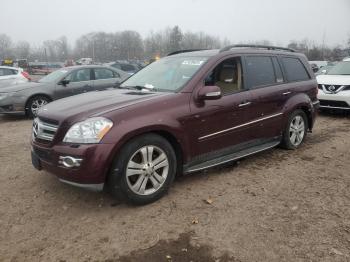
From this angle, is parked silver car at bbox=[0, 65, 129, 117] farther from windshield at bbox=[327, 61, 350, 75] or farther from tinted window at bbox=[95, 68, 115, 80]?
windshield at bbox=[327, 61, 350, 75]

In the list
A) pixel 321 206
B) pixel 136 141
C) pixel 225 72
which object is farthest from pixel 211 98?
pixel 321 206

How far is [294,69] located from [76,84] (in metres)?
6.36

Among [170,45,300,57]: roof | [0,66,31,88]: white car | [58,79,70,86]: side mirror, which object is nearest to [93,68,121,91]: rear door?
[58,79,70,86]: side mirror

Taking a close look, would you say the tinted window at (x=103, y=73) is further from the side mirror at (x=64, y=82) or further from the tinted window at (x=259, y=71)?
the tinted window at (x=259, y=71)

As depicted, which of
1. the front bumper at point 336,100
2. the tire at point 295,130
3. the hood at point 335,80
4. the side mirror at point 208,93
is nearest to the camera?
the side mirror at point 208,93

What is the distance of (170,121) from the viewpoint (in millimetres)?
3904

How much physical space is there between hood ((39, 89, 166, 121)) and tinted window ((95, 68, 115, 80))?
6.11m

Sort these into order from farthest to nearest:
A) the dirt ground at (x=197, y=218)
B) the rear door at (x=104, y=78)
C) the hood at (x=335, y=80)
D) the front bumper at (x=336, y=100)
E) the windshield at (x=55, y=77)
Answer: the rear door at (x=104, y=78) → the windshield at (x=55, y=77) → the hood at (x=335, y=80) → the front bumper at (x=336, y=100) → the dirt ground at (x=197, y=218)

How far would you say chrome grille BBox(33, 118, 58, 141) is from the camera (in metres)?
3.72

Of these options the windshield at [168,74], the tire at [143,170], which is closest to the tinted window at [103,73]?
the windshield at [168,74]

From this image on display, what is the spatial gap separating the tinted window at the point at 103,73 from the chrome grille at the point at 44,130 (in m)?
6.57

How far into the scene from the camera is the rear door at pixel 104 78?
33.7 feet

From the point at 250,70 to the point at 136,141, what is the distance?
2.25 m

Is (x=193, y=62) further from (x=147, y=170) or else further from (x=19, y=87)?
(x=19, y=87)
